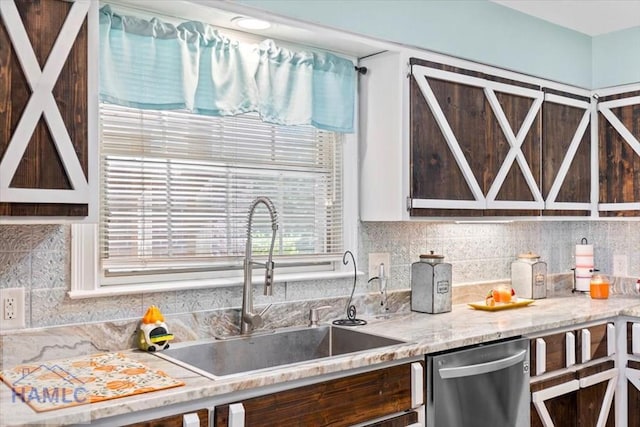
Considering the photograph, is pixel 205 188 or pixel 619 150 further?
pixel 619 150

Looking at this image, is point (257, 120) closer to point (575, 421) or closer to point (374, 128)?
point (374, 128)

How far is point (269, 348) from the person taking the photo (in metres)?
2.53

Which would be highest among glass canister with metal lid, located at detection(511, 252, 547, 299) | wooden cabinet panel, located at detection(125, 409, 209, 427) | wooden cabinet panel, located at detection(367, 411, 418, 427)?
glass canister with metal lid, located at detection(511, 252, 547, 299)

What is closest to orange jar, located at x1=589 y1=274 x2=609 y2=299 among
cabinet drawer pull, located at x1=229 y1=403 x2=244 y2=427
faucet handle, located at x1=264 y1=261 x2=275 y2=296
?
faucet handle, located at x1=264 y1=261 x2=275 y2=296

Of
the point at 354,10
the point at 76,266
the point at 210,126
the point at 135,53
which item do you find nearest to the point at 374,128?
the point at 354,10

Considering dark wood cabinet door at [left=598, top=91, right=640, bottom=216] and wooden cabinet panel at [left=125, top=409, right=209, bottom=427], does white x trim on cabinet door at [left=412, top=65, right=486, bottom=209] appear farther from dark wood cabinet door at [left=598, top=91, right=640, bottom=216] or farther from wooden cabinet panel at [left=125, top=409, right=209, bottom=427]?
wooden cabinet panel at [left=125, top=409, right=209, bottom=427]

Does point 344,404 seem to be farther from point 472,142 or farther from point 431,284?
point 472,142

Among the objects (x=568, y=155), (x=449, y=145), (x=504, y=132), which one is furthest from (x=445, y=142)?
(x=568, y=155)

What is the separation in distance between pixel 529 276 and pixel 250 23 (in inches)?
84.1

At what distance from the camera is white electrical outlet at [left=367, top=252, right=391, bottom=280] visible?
9.92 feet

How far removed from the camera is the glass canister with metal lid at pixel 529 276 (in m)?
3.51

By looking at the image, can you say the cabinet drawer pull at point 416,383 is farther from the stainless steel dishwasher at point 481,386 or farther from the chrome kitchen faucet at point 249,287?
Answer: the chrome kitchen faucet at point 249,287

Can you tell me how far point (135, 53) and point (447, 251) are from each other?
1.92 metres

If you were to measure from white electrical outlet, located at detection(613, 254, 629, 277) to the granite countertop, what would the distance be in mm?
250
